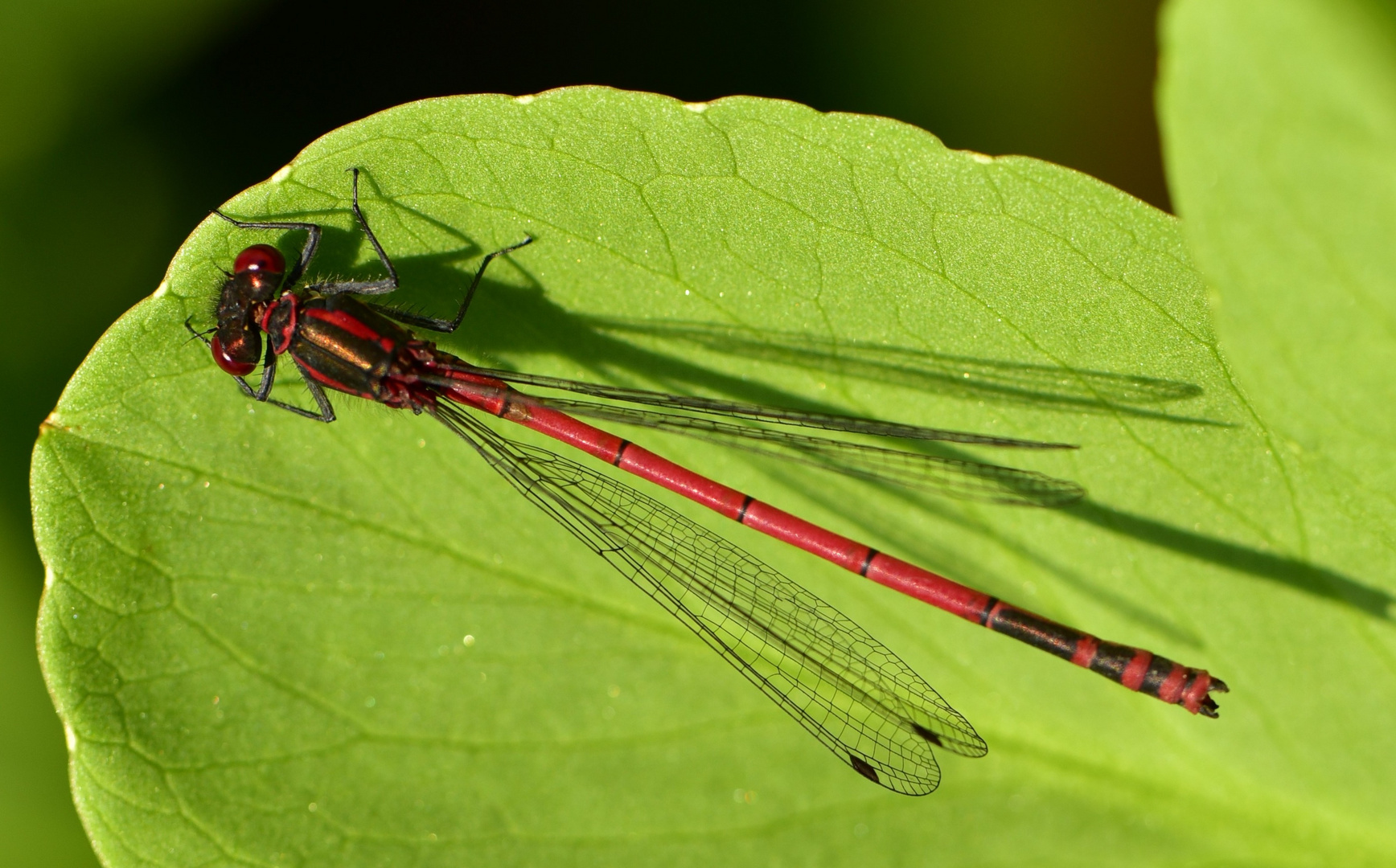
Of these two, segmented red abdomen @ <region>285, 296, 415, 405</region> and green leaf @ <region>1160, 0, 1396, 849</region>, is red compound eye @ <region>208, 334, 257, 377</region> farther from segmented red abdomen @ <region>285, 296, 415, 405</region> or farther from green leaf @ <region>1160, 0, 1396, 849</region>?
green leaf @ <region>1160, 0, 1396, 849</region>

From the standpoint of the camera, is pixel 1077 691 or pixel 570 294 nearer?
pixel 570 294

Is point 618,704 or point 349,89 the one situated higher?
point 349,89

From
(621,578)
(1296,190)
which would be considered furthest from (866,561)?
(1296,190)

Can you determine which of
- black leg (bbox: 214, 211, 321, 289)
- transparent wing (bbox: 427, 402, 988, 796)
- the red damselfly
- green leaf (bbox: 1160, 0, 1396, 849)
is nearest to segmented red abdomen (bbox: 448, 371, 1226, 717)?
the red damselfly

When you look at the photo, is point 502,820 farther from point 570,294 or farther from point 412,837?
point 570,294

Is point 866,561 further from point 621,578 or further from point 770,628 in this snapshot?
point 621,578

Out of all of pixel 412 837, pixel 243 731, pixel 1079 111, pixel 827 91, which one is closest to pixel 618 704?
pixel 412 837
